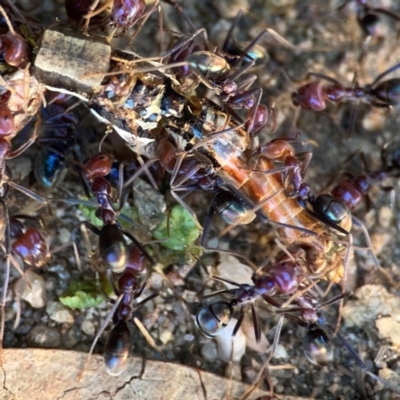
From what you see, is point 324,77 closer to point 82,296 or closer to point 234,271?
point 234,271

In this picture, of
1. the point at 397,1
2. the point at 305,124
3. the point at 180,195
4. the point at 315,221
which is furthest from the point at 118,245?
the point at 397,1

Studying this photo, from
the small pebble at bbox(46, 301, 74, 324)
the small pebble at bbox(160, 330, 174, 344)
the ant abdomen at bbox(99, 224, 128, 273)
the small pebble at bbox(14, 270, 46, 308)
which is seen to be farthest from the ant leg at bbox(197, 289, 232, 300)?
the small pebble at bbox(14, 270, 46, 308)

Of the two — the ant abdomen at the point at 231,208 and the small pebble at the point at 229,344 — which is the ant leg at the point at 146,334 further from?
the ant abdomen at the point at 231,208

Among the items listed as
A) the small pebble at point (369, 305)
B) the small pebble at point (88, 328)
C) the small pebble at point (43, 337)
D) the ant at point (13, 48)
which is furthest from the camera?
the small pebble at point (369, 305)

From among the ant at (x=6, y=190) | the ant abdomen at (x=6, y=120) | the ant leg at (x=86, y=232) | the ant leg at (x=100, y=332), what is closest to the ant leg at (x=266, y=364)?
the ant leg at (x=100, y=332)

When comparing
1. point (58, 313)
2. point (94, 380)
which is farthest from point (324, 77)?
point (94, 380)

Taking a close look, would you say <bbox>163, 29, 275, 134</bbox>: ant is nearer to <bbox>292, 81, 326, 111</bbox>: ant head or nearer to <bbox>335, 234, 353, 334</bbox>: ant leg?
<bbox>292, 81, 326, 111</bbox>: ant head

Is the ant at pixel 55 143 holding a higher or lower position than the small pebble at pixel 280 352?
higher
